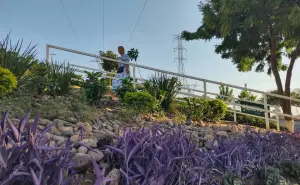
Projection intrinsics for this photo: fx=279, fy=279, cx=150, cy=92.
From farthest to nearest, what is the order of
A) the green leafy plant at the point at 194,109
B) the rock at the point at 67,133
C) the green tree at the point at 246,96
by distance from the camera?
the green tree at the point at 246,96
the green leafy plant at the point at 194,109
the rock at the point at 67,133

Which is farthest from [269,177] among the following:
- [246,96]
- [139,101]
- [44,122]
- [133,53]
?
[246,96]

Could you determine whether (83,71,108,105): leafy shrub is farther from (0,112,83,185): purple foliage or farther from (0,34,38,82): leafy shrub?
(0,112,83,185): purple foliage

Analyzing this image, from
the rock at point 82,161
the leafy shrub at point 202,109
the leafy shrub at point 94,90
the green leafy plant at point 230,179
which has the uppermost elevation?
the leafy shrub at point 94,90

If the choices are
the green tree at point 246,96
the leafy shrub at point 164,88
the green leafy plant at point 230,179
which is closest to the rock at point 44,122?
the green leafy plant at point 230,179

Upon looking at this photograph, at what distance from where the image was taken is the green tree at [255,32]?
30.2 ft

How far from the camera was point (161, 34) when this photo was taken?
10.5 meters

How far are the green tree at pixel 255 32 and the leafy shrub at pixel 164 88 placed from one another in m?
4.37

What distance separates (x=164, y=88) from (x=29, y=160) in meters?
5.18

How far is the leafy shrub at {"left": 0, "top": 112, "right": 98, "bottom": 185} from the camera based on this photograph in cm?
120

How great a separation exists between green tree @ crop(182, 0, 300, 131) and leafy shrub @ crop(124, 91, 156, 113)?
5366mm

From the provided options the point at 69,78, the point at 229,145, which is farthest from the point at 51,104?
the point at 229,145

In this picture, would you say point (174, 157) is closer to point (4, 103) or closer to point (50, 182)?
point (50, 182)

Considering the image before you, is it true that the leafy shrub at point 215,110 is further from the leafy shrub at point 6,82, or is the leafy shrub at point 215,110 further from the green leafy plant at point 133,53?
the leafy shrub at point 6,82

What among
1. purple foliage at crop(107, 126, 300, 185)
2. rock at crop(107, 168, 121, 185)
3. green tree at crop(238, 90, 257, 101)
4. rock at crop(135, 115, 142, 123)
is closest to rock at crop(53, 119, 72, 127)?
rock at crop(135, 115, 142, 123)
